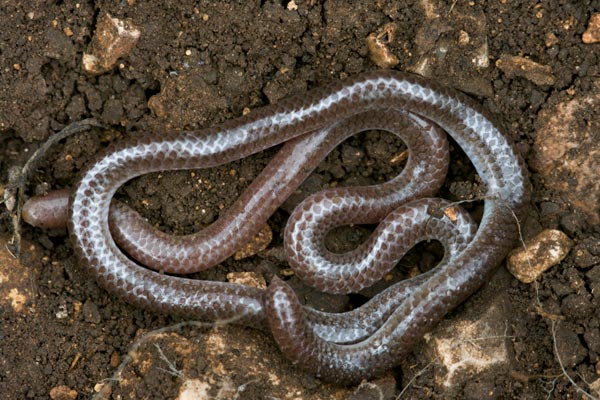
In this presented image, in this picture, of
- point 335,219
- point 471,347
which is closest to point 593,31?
point 335,219

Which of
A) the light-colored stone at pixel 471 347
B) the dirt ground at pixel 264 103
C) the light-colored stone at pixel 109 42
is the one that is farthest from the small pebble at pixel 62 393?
the light-colored stone at pixel 471 347

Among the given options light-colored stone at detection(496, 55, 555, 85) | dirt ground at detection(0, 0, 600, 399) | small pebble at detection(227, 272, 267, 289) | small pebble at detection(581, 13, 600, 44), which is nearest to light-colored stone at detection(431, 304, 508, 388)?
dirt ground at detection(0, 0, 600, 399)

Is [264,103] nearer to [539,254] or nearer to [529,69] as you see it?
[529,69]

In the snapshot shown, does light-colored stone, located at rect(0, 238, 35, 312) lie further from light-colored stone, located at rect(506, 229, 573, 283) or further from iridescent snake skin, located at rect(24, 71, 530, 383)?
light-colored stone, located at rect(506, 229, 573, 283)

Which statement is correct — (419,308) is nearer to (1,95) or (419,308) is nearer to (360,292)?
(360,292)

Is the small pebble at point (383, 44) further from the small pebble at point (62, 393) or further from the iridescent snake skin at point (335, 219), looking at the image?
the small pebble at point (62, 393)

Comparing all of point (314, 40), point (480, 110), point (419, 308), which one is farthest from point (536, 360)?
point (314, 40)
